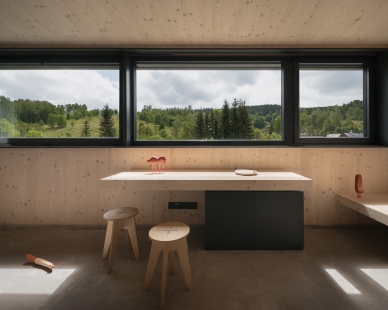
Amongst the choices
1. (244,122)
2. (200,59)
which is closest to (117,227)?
(244,122)

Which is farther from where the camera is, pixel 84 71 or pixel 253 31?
pixel 84 71

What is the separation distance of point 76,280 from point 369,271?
94.1 inches

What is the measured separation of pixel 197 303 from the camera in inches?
56.9

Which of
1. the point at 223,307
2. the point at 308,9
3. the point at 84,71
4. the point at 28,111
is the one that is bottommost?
the point at 223,307

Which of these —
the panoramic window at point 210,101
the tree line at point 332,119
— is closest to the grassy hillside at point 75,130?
the panoramic window at point 210,101

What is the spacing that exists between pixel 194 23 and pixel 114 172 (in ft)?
6.27

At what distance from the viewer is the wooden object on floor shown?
6.35 feet

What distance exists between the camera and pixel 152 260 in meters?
1.54

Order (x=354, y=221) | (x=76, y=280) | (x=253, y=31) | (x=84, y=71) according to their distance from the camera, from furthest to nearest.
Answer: (x=84, y=71) → (x=354, y=221) → (x=253, y=31) → (x=76, y=280)

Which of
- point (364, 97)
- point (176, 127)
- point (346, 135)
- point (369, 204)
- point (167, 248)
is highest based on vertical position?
point (364, 97)

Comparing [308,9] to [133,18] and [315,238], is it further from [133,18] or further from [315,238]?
[315,238]

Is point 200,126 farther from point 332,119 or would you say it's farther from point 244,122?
point 332,119

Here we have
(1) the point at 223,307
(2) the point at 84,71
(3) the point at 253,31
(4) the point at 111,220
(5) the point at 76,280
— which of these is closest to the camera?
(1) the point at 223,307

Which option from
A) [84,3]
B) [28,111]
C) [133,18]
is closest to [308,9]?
[133,18]
